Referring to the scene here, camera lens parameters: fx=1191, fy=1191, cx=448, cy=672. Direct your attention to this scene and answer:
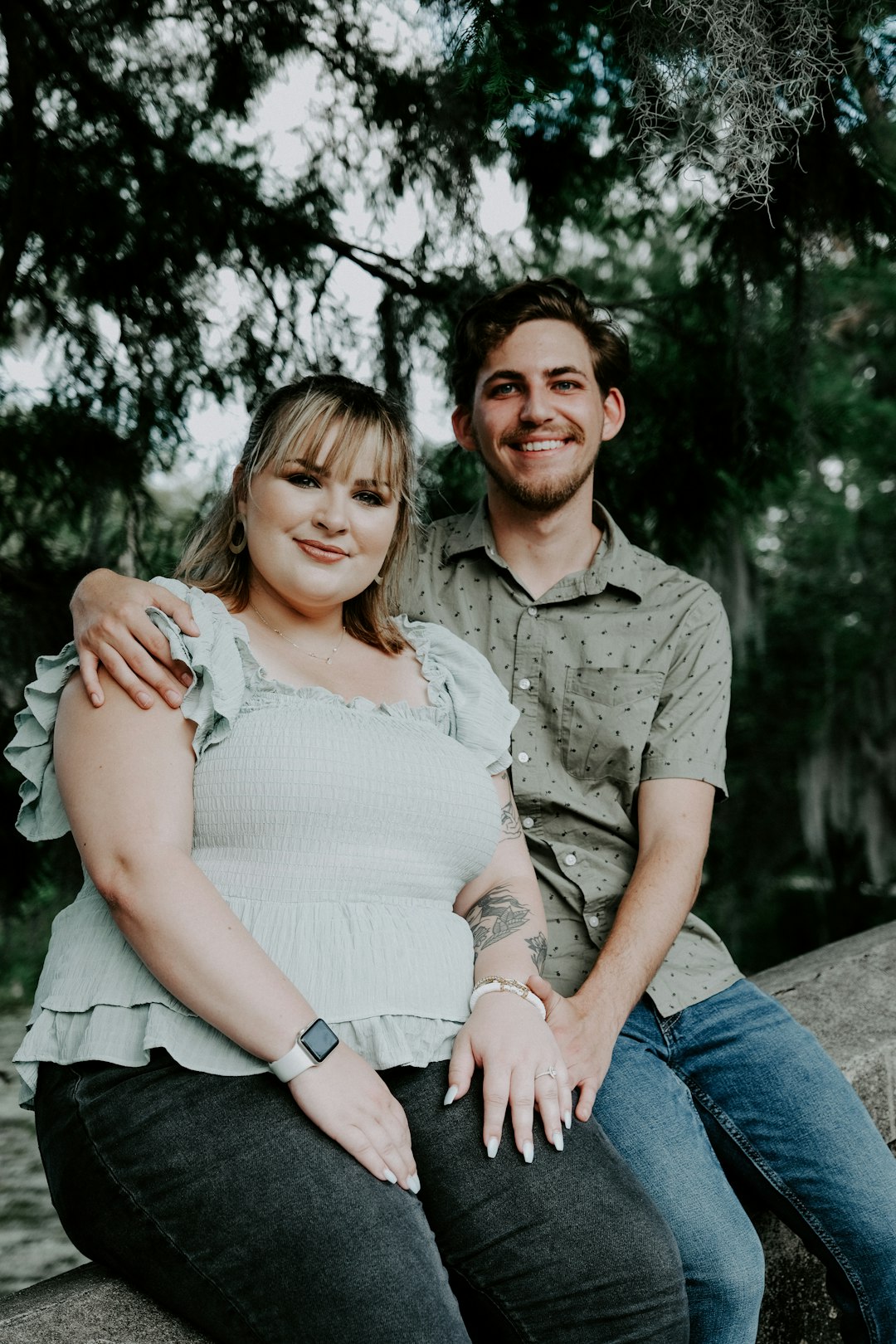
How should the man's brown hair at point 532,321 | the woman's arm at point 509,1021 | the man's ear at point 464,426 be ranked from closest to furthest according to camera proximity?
the woman's arm at point 509,1021 → the man's brown hair at point 532,321 → the man's ear at point 464,426

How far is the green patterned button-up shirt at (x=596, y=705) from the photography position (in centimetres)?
222

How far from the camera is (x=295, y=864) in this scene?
64.2 inches

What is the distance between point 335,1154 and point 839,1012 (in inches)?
61.8

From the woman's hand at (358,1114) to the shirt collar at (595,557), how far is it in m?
1.18

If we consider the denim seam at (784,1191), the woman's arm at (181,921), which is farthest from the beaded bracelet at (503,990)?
the denim seam at (784,1191)

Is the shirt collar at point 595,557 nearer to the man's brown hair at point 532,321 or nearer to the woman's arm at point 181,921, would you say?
the man's brown hair at point 532,321

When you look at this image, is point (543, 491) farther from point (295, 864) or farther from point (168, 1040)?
point (168, 1040)

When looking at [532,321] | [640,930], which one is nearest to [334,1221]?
[640,930]

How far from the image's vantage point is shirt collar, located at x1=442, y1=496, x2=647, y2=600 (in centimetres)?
239

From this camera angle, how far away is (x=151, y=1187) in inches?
54.2

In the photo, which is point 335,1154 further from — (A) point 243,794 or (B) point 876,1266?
(B) point 876,1266

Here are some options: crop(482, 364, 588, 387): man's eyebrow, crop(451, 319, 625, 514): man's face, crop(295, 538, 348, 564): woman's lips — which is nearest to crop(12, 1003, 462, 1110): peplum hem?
crop(295, 538, 348, 564): woman's lips

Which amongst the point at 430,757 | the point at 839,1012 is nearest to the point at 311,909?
the point at 430,757

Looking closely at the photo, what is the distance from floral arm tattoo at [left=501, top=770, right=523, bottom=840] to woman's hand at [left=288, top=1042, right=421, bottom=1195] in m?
0.62
